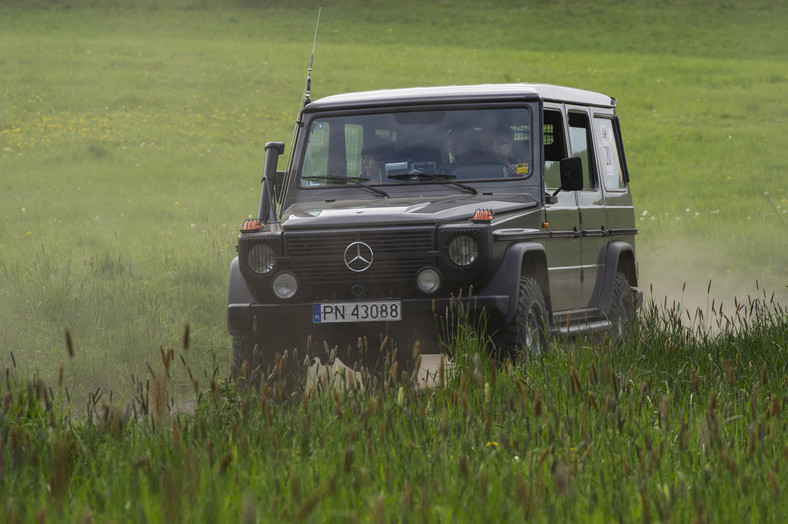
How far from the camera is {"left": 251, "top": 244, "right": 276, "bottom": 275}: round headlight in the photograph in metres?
6.90

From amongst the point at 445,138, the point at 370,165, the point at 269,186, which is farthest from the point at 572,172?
the point at 269,186

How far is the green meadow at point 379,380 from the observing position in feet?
10.8

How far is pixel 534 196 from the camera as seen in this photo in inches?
303

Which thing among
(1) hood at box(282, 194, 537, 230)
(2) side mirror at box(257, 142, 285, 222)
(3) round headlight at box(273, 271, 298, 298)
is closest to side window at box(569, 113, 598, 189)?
(1) hood at box(282, 194, 537, 230)

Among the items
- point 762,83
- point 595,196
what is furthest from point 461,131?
point 762,83

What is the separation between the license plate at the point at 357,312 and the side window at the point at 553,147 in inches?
69.6

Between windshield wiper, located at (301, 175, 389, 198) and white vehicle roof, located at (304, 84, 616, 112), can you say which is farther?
white vehicle roof, located at (304, 84, 616, 112)

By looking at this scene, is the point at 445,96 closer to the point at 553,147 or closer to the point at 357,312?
the point at 553,147

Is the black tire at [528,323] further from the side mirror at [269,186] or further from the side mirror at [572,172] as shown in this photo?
the side mirror at [269,186]

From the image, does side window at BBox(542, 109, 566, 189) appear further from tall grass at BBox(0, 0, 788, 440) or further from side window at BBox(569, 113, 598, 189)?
tall grass at BBox(0, 0, 788, 440)

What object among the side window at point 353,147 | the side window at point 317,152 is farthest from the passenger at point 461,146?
the side window at point 317,152

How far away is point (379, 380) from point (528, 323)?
6.00ft

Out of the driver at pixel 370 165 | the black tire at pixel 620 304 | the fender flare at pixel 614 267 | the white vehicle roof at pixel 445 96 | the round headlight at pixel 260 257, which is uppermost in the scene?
the white vehicle roof at pixel 445 96

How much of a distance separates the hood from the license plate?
0.47 m
